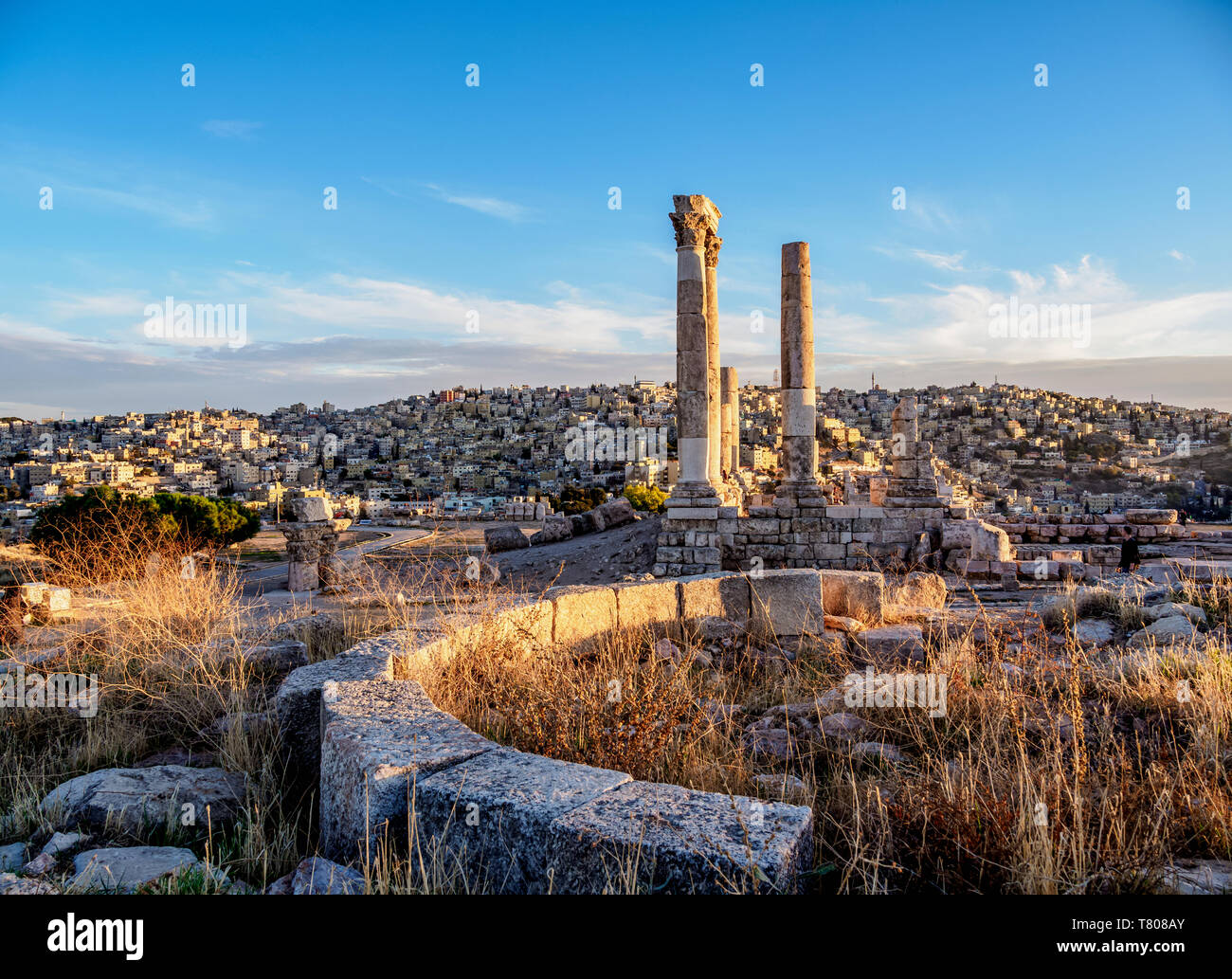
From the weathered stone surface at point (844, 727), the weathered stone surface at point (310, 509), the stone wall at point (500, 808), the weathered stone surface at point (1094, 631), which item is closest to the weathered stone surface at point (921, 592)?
the weathered stone surface at point (1094, 631)

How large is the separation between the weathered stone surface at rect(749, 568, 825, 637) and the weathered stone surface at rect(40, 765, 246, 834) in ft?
16.9

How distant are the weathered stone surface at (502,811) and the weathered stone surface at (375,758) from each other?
4.4 inches

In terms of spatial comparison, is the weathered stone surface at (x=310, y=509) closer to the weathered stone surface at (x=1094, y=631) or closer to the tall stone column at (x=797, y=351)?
the tall stone column at (x=797, y=351)

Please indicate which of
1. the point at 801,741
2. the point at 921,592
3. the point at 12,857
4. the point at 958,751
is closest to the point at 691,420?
the point at 921,592

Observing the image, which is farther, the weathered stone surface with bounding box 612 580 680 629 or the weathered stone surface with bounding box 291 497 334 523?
the weathered stone surface with bounding box 291 497 334 523

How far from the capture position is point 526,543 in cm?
2053

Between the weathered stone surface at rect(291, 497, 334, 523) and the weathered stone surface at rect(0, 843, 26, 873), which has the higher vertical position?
the weathered stone surface at rect(291, 497, 334, 523)

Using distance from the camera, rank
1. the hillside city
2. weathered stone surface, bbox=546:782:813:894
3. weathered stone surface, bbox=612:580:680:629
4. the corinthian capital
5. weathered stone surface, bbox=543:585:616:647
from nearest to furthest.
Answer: weathered stone surface, bbox=546:782:813:894 → weathered stone surface, bbox=543:585:616:647 → weathered stone surface, bbox=612:580:680:629 → the corinthian capital → the hillside city

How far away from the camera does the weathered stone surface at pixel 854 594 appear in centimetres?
853

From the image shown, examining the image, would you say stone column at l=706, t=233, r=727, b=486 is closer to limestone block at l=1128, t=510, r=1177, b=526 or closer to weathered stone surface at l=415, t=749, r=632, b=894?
limestone block at l=1128, t=510, r=1177, b=526

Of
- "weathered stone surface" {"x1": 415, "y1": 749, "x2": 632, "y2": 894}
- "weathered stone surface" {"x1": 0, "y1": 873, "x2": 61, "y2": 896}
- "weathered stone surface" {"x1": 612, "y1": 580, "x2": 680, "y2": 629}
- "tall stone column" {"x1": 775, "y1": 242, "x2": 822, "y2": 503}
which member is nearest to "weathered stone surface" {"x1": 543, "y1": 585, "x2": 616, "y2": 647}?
"weathered stone surface" {"x1": 612, "y1": 580, "x2": 680, "y2": 629}

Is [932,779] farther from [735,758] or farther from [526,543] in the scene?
[526,543]

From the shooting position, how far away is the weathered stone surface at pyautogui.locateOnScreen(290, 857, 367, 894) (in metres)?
2.69
